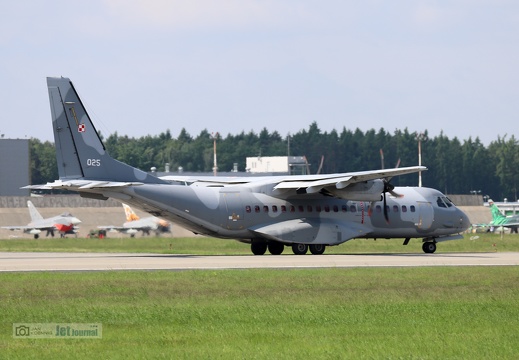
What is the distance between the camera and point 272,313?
2336 centimetres

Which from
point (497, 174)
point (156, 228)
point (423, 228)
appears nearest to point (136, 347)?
point (423, 228)

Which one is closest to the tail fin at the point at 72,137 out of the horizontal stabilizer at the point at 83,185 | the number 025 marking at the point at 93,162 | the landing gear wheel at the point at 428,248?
the number 025 marking at the point at 93,162

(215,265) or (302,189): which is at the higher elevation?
(302,189)

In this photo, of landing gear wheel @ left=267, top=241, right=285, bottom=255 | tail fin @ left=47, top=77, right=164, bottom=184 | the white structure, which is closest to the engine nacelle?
landing gear wheel @ left=267, top=241, right=285, bottom=255

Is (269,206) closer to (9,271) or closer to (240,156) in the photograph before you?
(9,271)

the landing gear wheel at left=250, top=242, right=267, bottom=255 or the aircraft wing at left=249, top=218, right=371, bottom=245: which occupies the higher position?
the aircraft wing at left=249, top=218, right=371, bottom=245

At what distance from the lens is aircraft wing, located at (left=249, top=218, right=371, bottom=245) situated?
154 feet

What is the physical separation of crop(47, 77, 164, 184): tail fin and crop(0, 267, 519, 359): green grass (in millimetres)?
10287

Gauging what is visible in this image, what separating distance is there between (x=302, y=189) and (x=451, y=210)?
28.7 ft

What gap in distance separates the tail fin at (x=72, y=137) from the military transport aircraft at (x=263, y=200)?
4 centimetres

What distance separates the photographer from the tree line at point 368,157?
540ft

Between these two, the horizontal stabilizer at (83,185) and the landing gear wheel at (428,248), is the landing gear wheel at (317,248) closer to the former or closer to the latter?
the landing gear wheel at (428,248)

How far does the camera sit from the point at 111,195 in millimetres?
43531

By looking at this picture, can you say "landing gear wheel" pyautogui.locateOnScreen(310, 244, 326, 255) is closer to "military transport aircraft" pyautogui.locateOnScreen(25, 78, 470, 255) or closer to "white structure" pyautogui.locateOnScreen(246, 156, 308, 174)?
"military transport aircraft" pyautogui.locateOnScreen(25, 78, 470, 255)
